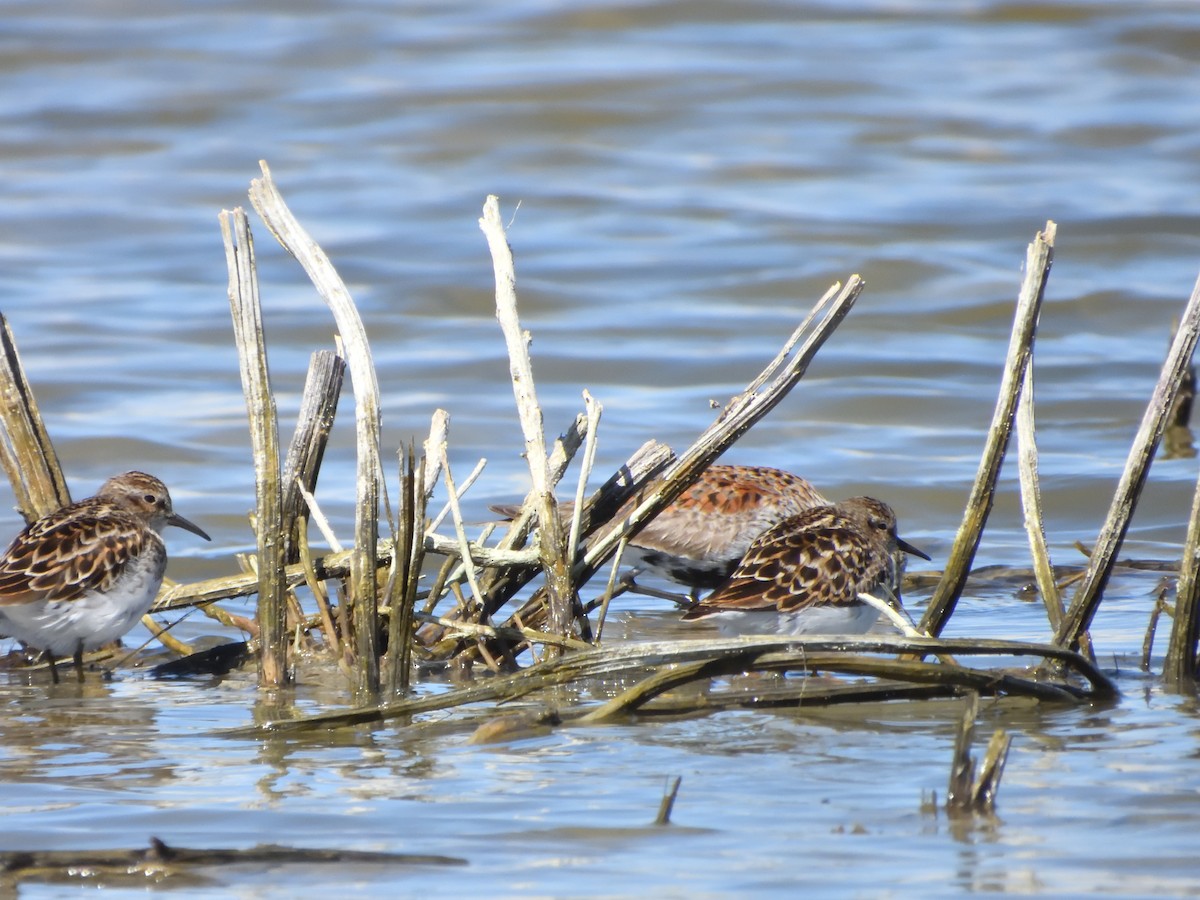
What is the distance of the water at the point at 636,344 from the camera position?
4.57m

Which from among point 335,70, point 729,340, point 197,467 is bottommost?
point 197,467

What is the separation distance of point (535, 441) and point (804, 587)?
1.37m

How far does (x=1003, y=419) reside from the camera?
19.1ft

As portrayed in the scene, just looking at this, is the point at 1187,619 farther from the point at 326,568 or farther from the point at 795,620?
the point at 326,568

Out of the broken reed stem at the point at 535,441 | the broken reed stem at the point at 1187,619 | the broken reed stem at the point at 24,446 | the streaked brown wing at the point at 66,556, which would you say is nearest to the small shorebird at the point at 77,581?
the streaked brown wing at the point at 66,556

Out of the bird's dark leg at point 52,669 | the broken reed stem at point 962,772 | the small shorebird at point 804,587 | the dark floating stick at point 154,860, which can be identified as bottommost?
the dark floating stick at point 154,860

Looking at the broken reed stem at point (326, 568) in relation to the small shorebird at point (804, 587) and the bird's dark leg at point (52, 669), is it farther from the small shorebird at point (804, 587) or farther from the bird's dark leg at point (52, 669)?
the small shorebird at point (804, 587)

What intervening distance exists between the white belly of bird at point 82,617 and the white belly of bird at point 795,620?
2233 mm

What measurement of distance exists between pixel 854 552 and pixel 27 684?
330 cm

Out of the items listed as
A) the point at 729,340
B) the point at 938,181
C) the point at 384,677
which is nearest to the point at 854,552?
the point at 384,677

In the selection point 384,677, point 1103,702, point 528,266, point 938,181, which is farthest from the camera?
point 938,181

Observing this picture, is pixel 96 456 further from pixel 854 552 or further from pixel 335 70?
pixel 335 70

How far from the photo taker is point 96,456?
37.6 feet

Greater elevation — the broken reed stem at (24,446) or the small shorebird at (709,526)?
the broken reed stem at (24,446)
